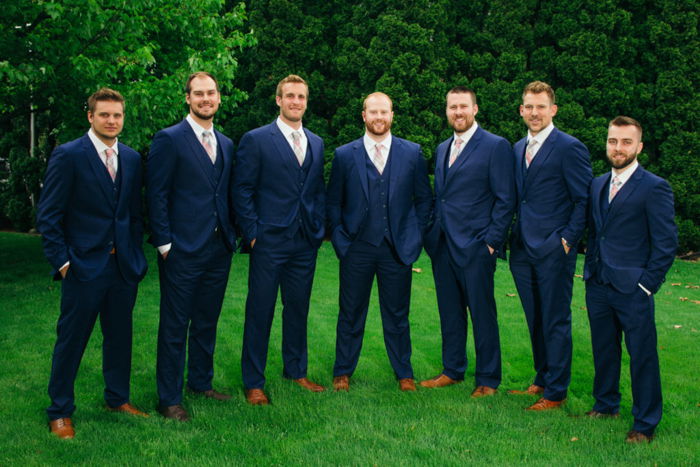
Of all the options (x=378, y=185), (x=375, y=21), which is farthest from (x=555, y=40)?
(x=378, y=185)

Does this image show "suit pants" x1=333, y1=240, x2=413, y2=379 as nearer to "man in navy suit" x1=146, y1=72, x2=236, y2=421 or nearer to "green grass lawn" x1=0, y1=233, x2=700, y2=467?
"green grass lawn" x1=0, y1=233, x2=700, y2=467

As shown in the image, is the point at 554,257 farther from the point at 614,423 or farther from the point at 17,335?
the point at 17,335

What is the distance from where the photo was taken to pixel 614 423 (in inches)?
194

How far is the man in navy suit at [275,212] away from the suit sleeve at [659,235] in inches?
104

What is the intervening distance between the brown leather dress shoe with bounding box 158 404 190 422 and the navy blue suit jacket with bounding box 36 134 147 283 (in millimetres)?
1058

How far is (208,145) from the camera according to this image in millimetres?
5141

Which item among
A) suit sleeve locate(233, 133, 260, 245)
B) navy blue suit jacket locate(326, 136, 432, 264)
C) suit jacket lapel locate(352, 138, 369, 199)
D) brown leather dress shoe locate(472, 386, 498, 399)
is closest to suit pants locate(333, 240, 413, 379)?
navy blue suit jacket locate(326, 136, 432, 264)

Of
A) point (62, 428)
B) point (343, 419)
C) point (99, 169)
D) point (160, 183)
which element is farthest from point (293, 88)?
point (62, 428)

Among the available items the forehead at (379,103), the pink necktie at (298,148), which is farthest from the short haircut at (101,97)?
the forehead at (379,103)

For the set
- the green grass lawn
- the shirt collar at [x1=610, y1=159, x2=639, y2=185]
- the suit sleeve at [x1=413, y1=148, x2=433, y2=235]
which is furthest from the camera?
the suit sleeve at [x1=413, y1=148, x2=433, y2=235]

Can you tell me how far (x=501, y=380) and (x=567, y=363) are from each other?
83 cm

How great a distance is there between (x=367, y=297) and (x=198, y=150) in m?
2.01

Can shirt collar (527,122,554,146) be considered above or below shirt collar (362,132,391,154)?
above

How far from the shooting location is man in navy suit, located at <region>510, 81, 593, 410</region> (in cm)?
518
